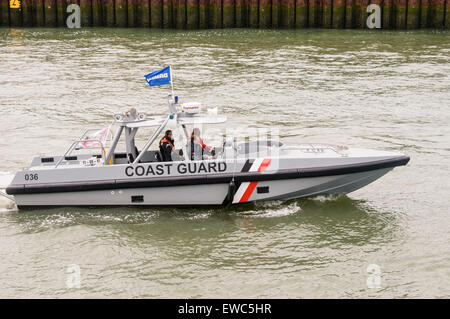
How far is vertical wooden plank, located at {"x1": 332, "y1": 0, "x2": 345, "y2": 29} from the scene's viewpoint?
1342 inches

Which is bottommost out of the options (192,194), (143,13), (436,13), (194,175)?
(192,194)

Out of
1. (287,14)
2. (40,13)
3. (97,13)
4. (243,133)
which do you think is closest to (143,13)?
(97,13)

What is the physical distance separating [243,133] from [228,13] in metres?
17.8

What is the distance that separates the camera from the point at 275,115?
20.5m

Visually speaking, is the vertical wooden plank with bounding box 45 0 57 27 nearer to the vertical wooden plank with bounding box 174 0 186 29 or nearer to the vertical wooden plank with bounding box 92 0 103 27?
the vertical wooden plank with bounding box 92 0 103 27

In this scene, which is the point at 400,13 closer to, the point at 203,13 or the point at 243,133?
the point at 203,13

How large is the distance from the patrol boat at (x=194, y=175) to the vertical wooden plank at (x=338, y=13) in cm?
2260

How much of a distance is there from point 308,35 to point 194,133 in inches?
864

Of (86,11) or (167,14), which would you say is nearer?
(167,14)

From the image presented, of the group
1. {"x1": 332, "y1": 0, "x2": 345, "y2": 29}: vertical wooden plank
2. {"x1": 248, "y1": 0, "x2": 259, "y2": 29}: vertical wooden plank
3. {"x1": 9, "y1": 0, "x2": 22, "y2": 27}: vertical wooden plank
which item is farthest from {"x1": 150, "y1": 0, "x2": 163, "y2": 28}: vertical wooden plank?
{"x1": 332, "y1": 0, "x2": 345, "y2": 29}: vertical wooden plank

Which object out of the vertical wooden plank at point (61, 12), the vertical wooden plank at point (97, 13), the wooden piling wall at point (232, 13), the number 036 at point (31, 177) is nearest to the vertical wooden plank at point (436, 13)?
the wooden piling wall at point (232, 13)

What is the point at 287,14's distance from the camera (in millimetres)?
34594

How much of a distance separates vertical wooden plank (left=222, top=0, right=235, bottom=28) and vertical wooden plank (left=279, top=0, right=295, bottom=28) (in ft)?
8.44
